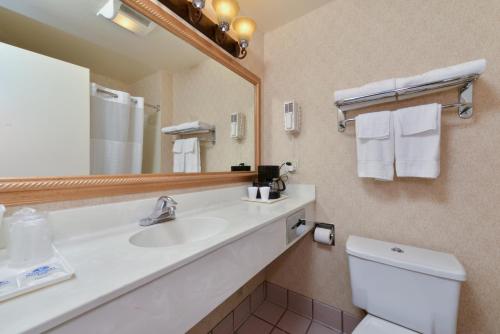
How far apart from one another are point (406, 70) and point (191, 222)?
4.50 feet

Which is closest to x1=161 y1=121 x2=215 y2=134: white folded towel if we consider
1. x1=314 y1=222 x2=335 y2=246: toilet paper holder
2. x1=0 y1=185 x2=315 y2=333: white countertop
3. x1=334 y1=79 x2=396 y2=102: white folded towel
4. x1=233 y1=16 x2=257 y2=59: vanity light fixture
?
x1=0 y1=185 x2=315 y2=333: white countertop

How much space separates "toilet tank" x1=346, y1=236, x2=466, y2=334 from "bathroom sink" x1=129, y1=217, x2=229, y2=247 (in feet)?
2.36

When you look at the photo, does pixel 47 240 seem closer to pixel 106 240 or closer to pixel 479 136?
pixel 106 240

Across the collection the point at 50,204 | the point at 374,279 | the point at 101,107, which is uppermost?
the point at 101,107

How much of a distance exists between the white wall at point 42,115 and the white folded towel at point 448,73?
139 cm

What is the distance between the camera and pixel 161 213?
850mm

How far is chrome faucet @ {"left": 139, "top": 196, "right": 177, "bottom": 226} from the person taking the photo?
83cm

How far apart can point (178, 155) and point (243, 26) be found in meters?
0.88

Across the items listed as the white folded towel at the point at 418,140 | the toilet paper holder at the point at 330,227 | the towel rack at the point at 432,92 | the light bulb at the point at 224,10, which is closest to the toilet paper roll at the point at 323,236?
the toilet paper holder at the point at 330,227

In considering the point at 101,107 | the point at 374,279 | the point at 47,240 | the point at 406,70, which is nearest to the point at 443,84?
the point at 406,70

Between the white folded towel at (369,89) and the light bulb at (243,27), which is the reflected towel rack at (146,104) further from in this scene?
the white folded towel at (369,89)

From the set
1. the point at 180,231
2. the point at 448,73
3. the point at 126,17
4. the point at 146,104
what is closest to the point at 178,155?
the point at 146,104

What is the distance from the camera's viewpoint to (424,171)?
949mm

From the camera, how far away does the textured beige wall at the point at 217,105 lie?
3.58 feet
